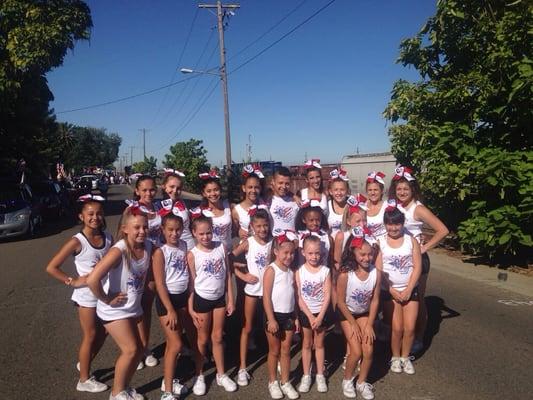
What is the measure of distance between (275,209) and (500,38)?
5816 millimetres

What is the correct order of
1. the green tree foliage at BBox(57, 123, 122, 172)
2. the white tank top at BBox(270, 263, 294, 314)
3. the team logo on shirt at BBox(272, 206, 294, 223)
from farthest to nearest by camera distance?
1. the green tree foliage at BBox(57, 123, 122, 172)
2. the team logo on shirt at BBox(272, 206, 294, 223)
3. the white tank top at BBox(270, 263, 294, 314)

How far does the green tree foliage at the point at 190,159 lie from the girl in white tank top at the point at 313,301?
30198 millimetres

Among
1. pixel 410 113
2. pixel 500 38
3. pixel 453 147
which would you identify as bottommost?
pixel 453 147

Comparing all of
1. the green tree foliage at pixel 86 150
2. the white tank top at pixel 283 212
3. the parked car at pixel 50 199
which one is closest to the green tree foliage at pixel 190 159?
the parked car at pixel 50 199

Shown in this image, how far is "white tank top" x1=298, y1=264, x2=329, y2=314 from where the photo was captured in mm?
3875

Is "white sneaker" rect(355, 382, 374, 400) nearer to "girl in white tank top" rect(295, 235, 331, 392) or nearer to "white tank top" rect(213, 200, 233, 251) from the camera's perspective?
"girl in white tank top" rect(295, 235, 331, 392)

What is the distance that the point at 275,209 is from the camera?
4.99 metres

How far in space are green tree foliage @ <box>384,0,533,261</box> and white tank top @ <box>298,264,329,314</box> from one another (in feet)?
17.3

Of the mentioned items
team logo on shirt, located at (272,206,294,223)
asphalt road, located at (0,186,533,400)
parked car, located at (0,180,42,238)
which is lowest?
asphalt road, located at (0,186,533,400)

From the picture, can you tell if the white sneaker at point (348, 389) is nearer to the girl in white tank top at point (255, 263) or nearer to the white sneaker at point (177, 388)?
the girl in white tank top at point (255, 263)

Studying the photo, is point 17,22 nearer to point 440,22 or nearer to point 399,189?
point 440,22

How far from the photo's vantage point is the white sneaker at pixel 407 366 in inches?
165

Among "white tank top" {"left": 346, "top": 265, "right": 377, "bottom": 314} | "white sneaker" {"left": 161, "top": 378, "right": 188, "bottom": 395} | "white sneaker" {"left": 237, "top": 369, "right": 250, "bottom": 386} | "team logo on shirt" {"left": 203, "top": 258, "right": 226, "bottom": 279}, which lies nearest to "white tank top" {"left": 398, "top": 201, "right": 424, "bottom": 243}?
"white tank top" {"left": 346, "top": 265, "right": 377, "bottom": 314}

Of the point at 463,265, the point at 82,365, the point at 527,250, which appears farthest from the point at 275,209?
the point at 527,250
